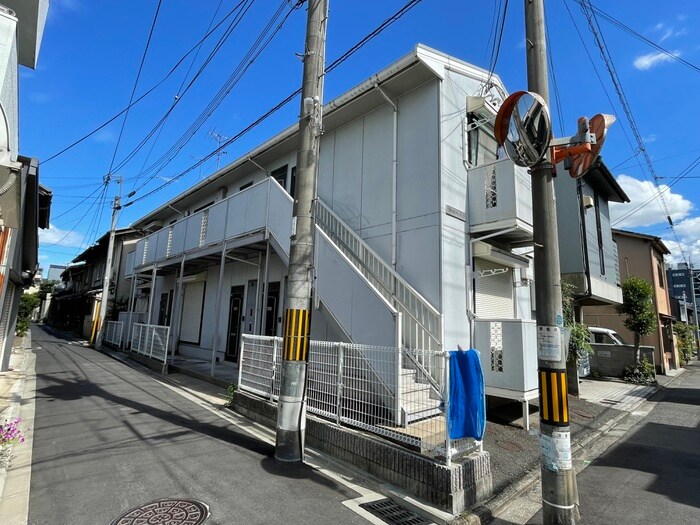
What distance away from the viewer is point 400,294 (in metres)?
7.06

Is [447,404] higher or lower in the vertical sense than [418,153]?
lower

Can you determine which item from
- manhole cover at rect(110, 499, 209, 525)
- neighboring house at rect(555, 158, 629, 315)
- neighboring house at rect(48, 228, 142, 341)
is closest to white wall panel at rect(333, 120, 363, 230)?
manhole cover at rect(110, 499, 209, 525)

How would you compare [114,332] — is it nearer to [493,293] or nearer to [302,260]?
[302,260]

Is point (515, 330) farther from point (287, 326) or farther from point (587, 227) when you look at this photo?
point (587, 227)

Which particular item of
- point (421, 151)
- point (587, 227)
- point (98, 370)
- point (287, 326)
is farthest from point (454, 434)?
point (98, 370)

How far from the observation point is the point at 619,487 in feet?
14.8

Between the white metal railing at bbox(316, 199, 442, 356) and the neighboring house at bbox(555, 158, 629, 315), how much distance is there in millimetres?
6478

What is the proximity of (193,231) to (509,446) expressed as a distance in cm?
1046

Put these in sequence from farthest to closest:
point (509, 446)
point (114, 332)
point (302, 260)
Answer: point (114, 332), point (509, 446), point (302, 260)

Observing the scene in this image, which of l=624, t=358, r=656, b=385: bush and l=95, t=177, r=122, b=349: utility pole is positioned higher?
l=95, t=177, r=122, b=349: utility pole

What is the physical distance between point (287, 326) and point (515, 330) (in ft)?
12.6

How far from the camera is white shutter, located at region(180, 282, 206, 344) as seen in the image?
1445cm

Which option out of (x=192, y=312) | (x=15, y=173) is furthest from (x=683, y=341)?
(x=15, y=173)

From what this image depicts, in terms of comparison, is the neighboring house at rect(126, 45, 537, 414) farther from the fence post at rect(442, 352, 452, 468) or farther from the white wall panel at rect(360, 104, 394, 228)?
the fence post at rect(442, 352, 452, 468)
